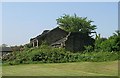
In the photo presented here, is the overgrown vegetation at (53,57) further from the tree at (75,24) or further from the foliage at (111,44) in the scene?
the tree at (75,24)

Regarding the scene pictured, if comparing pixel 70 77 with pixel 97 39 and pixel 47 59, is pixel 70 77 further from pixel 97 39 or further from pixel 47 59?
pixel 97 39

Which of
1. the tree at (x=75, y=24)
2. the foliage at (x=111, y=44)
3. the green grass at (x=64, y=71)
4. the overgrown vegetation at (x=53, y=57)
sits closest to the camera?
the green grass at (x=64, y=71)

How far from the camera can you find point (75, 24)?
94062mm

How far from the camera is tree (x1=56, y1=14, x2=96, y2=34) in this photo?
302ft

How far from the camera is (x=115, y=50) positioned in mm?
46844

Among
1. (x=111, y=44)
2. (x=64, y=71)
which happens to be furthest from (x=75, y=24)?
(x=64, y=71)

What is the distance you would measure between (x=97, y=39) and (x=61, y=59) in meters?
14.7

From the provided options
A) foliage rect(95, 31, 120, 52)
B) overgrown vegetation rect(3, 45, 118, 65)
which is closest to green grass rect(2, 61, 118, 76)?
overgrown vegetation rect(3, 45, 118, 65)

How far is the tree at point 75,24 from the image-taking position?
92006mm

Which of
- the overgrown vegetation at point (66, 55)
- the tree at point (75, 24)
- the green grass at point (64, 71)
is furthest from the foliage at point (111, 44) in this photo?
the tree at point (75, 24)

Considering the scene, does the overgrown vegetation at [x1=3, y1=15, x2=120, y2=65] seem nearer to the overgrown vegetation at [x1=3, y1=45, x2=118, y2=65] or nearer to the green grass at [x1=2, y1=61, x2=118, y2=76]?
the overgrown vegetation at [x1=3, y1=45, x2=118, y2=65]

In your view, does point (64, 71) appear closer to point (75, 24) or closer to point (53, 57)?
point (53, 57)

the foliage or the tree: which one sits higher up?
the tree

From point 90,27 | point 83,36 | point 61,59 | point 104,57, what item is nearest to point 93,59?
point 104,57
